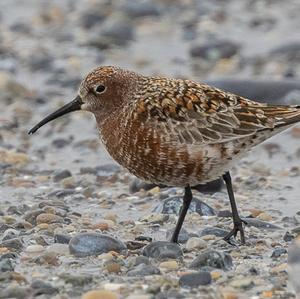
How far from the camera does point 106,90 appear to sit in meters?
9.47

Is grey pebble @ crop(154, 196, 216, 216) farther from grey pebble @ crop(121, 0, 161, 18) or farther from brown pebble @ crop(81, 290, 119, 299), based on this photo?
grey pebble @ crop(121, 0, 161, 18)

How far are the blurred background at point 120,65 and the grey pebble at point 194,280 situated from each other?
1.46 ft

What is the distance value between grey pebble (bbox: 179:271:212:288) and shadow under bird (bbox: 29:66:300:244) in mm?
1144

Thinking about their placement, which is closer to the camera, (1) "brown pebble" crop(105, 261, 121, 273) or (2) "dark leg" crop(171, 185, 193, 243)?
(1) "brown pebble" crop(105, 261, 121, 273)

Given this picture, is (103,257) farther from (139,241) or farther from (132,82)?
(132,82)

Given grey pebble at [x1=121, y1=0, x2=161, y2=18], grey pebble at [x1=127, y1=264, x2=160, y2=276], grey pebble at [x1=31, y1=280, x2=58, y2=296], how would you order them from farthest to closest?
grey pebble at [x1=121, y1=0, x2=161, y2=18] < grey pebble at [x1=127, y1=264, x2=160, y2=276] < grey pebble at [x1=31, y1=280, x2=58, y2=296]

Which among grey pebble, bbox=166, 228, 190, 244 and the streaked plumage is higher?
the streaked plumage

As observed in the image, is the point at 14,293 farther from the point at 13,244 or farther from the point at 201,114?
the point at 201,114

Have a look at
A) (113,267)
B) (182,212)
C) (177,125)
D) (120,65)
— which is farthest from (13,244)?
(120,65)

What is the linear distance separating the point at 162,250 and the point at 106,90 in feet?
5.19

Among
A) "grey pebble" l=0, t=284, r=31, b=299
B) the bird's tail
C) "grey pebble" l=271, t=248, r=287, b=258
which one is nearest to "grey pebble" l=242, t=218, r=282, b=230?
"grey pebble" l=271, t=248, r=287, b=258

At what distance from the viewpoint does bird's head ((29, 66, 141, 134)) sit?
9375mm

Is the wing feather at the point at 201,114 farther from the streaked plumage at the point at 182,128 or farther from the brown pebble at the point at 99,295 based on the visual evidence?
the brown pebble at the point at 99,295

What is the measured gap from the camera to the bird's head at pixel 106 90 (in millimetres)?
9375
